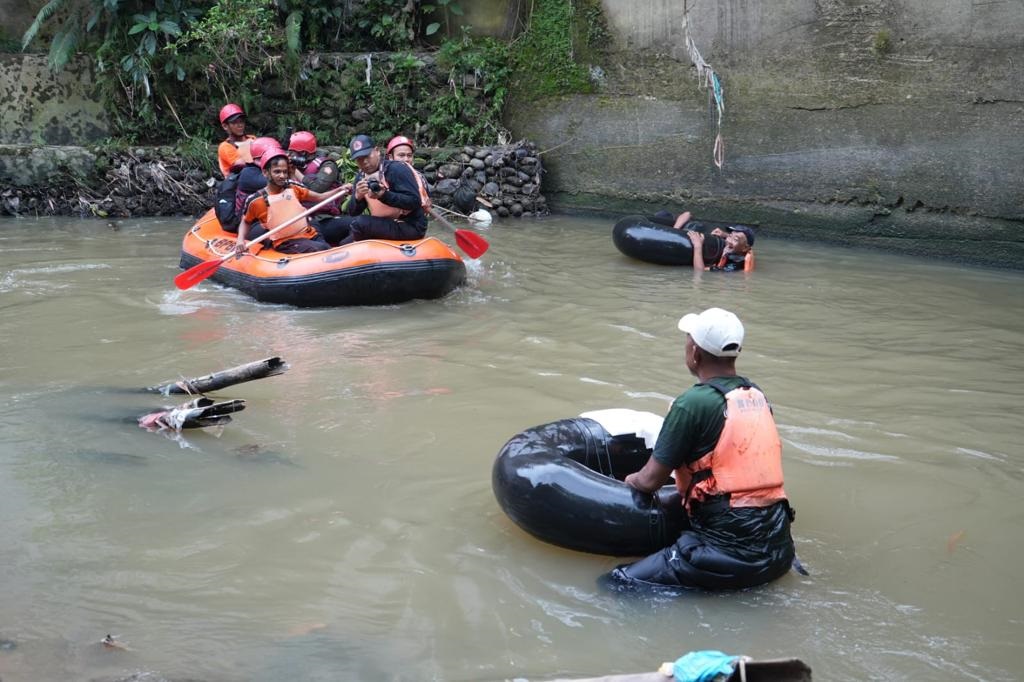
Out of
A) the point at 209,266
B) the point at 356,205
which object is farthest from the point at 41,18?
the point at 356,205

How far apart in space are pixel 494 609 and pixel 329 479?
1.38 m

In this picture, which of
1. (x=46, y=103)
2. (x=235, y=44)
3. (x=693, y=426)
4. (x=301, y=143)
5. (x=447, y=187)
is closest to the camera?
(x=693, y=426)

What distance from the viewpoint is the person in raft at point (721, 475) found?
3779 mm

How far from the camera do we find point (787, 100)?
1086 cm

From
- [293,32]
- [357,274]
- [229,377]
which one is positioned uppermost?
[293,32]

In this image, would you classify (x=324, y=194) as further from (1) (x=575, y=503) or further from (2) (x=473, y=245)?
(1) (x=575, y=503)

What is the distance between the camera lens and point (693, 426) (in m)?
3.76

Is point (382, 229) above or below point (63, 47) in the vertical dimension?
below

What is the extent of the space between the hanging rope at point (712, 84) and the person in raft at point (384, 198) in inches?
158

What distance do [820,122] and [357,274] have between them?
5357 millimetres

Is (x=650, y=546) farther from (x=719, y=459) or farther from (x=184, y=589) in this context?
(x=184, y=589)

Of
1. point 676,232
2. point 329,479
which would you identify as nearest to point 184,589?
point 329,479

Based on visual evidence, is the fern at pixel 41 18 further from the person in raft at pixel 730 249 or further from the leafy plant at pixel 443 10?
the person in raft at pixel 730 249

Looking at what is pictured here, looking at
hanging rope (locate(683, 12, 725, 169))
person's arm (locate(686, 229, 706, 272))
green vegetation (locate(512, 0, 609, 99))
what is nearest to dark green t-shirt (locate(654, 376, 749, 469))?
person's arm (locate(686, 229, 706, 272))
